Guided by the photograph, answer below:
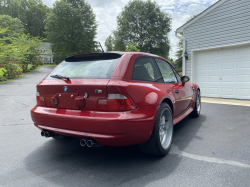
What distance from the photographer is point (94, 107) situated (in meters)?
2.35

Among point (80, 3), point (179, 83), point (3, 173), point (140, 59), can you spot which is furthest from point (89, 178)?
point (80, 3)

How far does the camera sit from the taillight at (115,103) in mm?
2273

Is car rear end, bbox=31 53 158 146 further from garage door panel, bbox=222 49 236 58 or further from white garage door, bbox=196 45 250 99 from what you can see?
garage door panel, bbox=222 49 236 58

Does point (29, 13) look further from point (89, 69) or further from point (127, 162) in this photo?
point (127, 162)

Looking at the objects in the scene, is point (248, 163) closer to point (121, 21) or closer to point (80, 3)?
point (121, 21)

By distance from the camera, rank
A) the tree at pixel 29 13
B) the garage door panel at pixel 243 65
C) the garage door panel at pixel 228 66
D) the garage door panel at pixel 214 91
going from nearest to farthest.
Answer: the garage door panel at pixel 243 65
the garage door panel at pixel 228 66
the garage door panel at pixel 214 91
the tree at pixel 29 13

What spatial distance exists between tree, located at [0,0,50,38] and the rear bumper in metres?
58.4

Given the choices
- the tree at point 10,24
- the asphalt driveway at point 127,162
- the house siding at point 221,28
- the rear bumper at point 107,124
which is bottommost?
the asphalt driveway at point 127,162

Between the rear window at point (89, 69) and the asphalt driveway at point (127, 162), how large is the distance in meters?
1.16

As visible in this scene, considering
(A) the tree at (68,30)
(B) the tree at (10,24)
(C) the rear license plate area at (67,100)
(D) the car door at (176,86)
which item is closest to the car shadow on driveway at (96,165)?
(D) the car door at (176,86)

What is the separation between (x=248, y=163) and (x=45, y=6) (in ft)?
214

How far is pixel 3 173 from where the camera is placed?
94.3 inches

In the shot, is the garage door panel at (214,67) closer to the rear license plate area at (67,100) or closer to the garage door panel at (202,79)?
the garage door panel at (202,79)

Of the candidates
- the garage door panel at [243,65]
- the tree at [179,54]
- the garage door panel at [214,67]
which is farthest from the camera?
the tree at [179,54]
